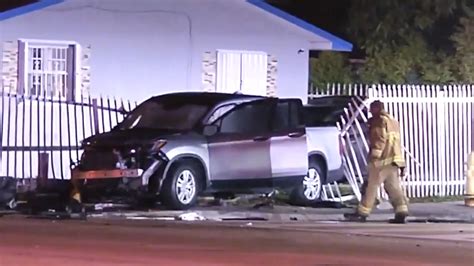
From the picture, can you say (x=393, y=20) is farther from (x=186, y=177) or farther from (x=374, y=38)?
(x=186, y=177)

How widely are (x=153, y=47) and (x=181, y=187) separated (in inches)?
269

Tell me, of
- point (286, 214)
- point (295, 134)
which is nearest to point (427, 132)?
point (295, 134)

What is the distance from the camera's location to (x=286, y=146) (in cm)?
2006

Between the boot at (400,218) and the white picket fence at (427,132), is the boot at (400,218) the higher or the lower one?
the lower one

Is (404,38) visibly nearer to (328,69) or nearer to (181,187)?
(328,69)

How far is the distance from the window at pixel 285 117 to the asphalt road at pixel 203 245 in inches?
114

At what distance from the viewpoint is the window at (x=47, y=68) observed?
23656 millimetres

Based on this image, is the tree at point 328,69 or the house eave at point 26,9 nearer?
the house eave at point 26,9

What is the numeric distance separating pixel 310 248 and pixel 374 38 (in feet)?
62.1

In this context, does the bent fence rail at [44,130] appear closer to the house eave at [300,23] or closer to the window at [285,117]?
the window at [285,117]

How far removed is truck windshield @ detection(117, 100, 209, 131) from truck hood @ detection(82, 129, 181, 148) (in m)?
0.36

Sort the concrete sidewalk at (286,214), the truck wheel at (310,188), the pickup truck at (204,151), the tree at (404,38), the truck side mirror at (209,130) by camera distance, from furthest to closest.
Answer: the tree at (404,38)
the truck wheel at (310,188)
the truck side mirror at (209,130)
the concrete sidewalk at (286,214)
the pickup truck at (204,151)

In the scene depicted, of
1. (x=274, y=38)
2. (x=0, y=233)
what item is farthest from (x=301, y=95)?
(x=0, y=233)

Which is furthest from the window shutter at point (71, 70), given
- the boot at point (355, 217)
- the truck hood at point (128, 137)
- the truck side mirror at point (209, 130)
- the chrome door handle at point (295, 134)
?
the boot at point (355, 217)
